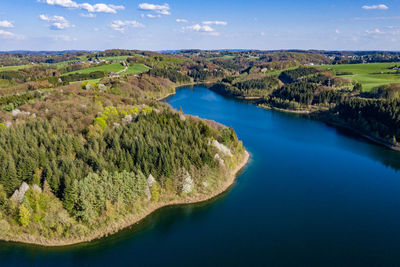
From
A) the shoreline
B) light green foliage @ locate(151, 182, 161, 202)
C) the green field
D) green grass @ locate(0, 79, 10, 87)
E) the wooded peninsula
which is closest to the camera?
the shoreline

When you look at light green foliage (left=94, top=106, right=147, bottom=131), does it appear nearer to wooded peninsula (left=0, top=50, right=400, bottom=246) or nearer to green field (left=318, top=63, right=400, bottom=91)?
wooded peninsula (left=0, top=50, right=400, bottom=246)

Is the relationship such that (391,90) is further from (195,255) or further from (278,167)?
(195,255)

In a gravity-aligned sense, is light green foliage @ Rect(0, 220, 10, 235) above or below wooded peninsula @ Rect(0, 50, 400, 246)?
below

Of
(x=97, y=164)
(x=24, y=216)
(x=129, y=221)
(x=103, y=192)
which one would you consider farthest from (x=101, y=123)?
(x=24, y=216)

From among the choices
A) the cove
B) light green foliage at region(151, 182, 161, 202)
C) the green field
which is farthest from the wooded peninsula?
the green field

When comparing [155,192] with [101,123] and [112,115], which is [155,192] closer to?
[101,123]

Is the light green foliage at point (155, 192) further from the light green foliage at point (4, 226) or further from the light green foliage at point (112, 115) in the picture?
the light green foliage at point (112, 115)
